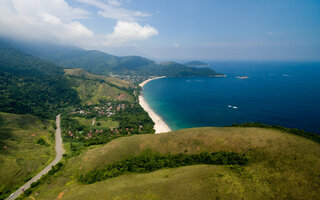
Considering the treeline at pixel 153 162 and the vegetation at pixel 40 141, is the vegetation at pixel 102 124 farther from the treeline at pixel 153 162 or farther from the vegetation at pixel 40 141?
the treeline at pixel 153 162

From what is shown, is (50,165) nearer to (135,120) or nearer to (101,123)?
(101,123)

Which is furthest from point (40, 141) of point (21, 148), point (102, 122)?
point (102, 122)

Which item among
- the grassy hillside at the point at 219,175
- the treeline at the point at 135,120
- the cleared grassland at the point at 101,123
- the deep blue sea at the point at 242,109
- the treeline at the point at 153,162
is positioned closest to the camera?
the grassy hillside at the point at 219,175

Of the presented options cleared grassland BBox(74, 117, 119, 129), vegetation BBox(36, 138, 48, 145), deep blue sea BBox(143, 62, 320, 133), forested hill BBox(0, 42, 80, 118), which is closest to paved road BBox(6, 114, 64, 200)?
vegetation BBox(36, 138, 48, 145)

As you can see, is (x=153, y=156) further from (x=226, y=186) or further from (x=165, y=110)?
(x=165, y=110)

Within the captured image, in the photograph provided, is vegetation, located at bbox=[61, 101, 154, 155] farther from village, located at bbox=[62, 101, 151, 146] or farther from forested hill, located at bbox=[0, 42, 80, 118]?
forested hill, located at bbox=[0, 42, 80, 118]

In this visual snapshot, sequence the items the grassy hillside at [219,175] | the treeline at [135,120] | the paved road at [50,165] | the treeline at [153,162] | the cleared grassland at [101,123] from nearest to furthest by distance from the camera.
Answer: the grassy hillside at [219,175] < the treeline at [153,162] < the paved road at [50,165] < the treeline at [135,120] < the cleared grassland at [101,123]

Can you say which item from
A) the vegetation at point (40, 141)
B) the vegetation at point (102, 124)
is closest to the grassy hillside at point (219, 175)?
the vegetation at point (102, 124)
